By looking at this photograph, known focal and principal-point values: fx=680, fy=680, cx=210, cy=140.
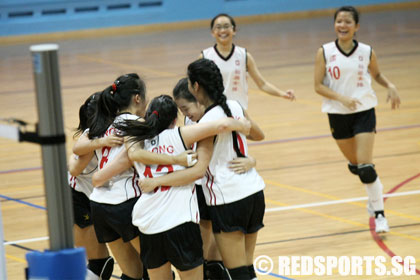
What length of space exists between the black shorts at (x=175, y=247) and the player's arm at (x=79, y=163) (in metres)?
0.67

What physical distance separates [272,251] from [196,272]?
6.06 feet

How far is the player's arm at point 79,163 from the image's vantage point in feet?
13.0

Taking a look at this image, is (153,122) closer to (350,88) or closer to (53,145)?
(53,145)

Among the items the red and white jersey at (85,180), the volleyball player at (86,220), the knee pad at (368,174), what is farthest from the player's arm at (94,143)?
the knee pad at (368,174)

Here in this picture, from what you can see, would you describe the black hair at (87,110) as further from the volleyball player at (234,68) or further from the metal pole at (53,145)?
the volleyball player at (234,68)

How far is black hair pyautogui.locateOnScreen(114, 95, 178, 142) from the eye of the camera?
350 centimetres

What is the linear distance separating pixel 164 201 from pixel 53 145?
170 centimetres

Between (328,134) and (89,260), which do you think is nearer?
(89,260)

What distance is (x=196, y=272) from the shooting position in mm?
3545

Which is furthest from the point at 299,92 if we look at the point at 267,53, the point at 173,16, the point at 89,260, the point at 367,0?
the point at 367,0

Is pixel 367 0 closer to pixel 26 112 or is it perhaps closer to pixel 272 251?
pixel 26 112

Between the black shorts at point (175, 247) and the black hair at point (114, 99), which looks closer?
the black shorts at point (175, 247)

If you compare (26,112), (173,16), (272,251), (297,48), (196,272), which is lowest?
(272,251)

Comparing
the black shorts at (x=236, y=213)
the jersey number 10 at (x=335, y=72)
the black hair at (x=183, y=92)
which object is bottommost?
the black shorts at (x=236, y=213)
